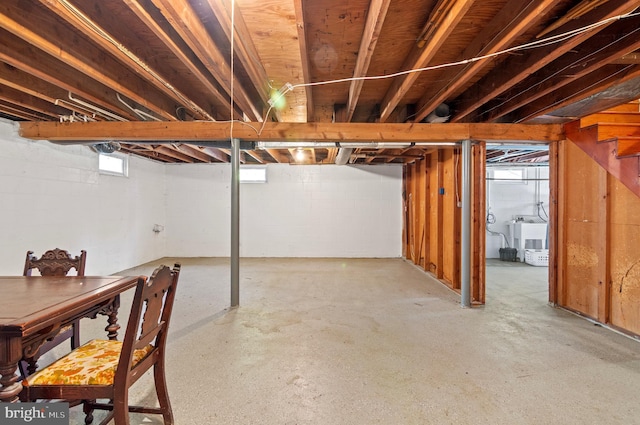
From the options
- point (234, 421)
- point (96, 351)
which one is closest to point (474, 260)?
point (234, 421)

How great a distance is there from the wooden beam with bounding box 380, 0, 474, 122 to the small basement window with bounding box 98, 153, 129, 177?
4.78 meters

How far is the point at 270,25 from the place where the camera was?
1.83 m

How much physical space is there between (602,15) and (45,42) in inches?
134

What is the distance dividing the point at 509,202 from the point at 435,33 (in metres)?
5.81

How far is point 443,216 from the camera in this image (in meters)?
4.33

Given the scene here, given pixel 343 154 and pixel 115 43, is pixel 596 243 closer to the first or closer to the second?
pixel 343 154

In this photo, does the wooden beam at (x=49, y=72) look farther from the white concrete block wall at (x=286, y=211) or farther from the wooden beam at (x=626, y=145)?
the wooden beam at (x=626, y=145)

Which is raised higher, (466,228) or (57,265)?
(466,228)

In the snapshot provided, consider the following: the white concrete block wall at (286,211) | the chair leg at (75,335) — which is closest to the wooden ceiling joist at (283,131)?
the chair leg at (75,335)

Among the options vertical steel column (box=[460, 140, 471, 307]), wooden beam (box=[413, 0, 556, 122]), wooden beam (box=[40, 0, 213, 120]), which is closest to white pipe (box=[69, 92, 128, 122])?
wooden beam (box=[40, 0, 213, 120])

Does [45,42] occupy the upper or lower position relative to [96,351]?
upper

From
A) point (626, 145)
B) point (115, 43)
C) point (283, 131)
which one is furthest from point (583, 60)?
point (115, 43)

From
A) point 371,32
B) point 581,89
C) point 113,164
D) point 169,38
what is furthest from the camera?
point 113,164

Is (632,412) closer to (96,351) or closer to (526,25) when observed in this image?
(526,25)
